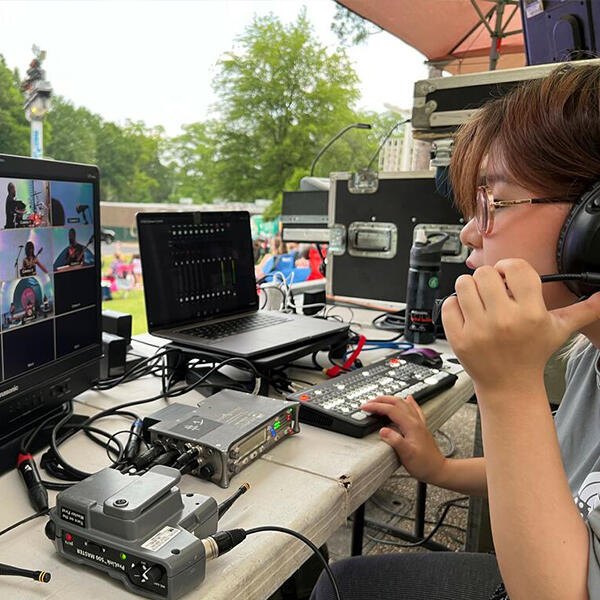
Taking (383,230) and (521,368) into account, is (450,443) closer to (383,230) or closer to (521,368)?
(383,230)

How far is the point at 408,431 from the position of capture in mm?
758

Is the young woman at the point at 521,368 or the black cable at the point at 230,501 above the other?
the young woman at the point at 521,368

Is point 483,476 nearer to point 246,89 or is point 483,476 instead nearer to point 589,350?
point 589,350

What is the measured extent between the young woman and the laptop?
0.33m

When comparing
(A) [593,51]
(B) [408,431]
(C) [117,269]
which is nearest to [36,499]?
(B) [408,431]

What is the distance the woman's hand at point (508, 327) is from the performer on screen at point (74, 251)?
21.6 inches

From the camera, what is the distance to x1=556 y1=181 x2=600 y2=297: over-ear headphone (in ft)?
1.65

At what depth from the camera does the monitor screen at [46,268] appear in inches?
24.9

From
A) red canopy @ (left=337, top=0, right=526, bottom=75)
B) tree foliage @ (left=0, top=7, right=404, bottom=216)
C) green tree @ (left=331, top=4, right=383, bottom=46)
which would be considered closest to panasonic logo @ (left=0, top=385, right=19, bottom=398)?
tree foliage @ (left=0, top=7, right=404, bottom=216)

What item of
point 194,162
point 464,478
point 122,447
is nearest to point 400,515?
point 464,478

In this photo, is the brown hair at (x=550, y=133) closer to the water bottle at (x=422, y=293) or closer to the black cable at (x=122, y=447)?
the black cable at (x=122, y=447)

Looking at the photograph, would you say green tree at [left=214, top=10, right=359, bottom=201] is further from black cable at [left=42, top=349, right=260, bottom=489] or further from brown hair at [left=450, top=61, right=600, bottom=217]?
brown hair at [left=450, top=61, right=600, bottom=217]

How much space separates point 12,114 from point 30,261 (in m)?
1.36

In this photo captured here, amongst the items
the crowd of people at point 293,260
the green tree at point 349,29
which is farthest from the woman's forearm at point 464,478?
the green tree at point 349,29
